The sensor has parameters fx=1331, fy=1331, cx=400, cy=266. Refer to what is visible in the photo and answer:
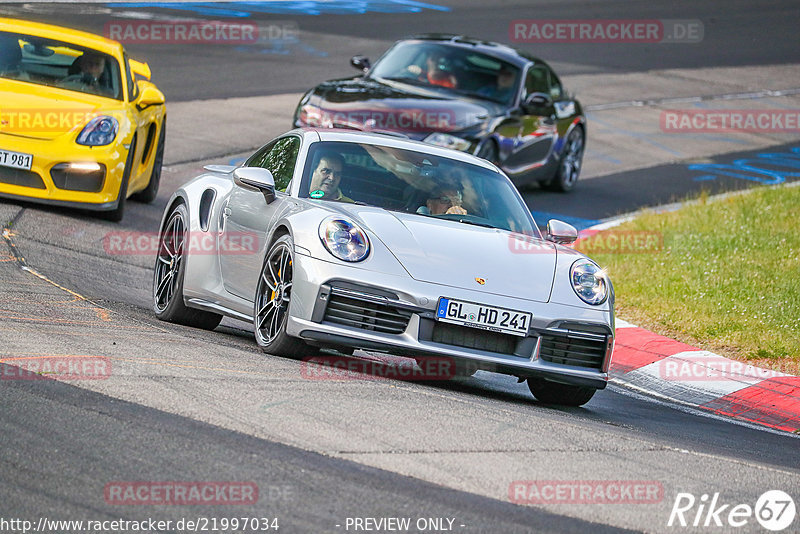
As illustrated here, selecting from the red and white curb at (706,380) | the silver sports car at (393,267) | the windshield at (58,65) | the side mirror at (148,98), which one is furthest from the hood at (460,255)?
the windshield at (58,65)

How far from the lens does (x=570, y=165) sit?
56.5 ft

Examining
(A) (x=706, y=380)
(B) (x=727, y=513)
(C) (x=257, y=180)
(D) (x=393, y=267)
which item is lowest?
(A) (x=706, y=380)

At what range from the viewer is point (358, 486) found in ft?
15.3

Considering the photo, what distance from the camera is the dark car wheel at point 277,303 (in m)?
7.00

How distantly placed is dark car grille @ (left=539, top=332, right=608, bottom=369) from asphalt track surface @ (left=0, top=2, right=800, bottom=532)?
289 millimetres

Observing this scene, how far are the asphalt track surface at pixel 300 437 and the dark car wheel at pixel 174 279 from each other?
0.16 meters

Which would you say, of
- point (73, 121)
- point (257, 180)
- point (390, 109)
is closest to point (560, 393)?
point (257, 180)

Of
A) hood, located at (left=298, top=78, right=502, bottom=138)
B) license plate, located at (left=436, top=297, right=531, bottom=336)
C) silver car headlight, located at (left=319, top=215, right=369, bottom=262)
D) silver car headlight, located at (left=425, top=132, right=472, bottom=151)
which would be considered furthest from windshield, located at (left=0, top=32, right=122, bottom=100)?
license plate, located at (left=436, top=297, right=531, bottom=336)

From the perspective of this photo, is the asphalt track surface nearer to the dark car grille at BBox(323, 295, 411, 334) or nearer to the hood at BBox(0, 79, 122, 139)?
the dark car grille at BBox(323, 295, 411, 334)

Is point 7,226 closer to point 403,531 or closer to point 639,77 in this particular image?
point 403,531

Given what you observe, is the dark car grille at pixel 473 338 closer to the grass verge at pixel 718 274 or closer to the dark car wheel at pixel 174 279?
the dark car wheel at pixel 174 279

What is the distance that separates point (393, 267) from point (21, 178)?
17.6ft

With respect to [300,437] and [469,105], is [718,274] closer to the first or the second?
[469,105]

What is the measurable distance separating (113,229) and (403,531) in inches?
304
